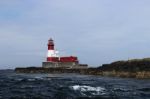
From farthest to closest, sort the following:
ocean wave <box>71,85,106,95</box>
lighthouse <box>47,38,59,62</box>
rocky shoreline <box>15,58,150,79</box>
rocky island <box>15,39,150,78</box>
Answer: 1. lighthouse <box>47,38,59,62</box>
2. rocky island <box>15,39,150,78</box>
3. rocky shoreline <box>15,58,150,79</box>
4. ocean wave <box>71,85,106,95</box>

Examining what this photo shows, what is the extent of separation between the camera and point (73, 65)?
10381 centimetres

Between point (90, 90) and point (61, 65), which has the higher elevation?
point (61, 65)

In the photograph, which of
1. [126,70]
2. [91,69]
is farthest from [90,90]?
Result: [91,69]

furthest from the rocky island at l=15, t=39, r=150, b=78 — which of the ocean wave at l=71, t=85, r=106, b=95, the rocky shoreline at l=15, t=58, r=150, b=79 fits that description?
the ocean wave at l=71, t=85, r=106, b=95

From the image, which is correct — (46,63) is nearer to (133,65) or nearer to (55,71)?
(55,71)

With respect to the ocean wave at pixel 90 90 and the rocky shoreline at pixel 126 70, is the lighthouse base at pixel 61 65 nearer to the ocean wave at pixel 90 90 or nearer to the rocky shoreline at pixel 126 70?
the rocky shoreline at pixel 126 70

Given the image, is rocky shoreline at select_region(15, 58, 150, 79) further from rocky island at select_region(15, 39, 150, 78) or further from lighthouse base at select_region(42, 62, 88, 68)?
lighthouse base at select_region(42, 62, 88, 68)

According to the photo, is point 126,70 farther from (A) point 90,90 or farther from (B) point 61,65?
(A) point 90,90

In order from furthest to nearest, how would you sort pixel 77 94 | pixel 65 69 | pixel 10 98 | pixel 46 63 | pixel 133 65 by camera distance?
pixel 46 63 → pixel 65 69 → pixel 133 65 → pixel 77 94 → pixel 10 98

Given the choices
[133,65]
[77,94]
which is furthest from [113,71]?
[77,94]

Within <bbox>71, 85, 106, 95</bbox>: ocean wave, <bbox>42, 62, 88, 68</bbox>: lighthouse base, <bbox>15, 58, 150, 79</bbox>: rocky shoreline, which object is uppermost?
<bbox>42, 62, 88, 68</bbox>: lighthouse base

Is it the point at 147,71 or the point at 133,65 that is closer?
the point at 147,71

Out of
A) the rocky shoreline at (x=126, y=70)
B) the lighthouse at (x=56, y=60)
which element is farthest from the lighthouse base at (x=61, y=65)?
the rocky shoreline at (x=126, y=70)

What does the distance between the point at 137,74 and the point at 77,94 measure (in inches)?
1556
